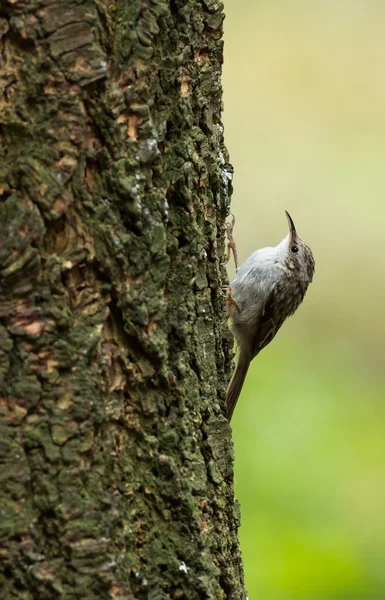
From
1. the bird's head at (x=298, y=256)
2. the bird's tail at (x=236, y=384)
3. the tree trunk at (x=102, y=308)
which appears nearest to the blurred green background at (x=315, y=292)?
the bird's tail at (x=236, y=384)

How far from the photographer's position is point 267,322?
15.0 ft

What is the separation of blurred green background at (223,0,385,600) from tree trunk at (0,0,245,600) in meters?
2.44

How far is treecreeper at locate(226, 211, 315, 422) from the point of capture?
14.9 feet

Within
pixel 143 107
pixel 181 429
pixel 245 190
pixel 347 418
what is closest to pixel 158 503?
pixel 181 429

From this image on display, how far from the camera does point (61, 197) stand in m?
1.80

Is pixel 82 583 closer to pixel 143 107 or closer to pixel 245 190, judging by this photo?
pixel 143 107

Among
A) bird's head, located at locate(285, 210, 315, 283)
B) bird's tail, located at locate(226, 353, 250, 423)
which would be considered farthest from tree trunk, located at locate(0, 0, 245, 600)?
bird's head, located at locate(285, 210, 315, 283)

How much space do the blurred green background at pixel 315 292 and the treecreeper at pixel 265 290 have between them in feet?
3.13

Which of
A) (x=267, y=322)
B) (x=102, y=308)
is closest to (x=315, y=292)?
(x=267, y=322)

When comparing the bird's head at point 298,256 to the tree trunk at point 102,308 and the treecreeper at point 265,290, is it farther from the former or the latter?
the tree trunk at point 102,308

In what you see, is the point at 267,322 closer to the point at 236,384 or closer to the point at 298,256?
the point at 298,256

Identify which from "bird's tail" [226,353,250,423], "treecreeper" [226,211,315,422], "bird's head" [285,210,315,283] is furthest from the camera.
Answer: "bird's head" [285,210,315,283]

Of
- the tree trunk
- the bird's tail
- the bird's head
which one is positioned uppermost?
the bird's head

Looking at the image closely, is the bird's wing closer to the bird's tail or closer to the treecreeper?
the treecreeper
